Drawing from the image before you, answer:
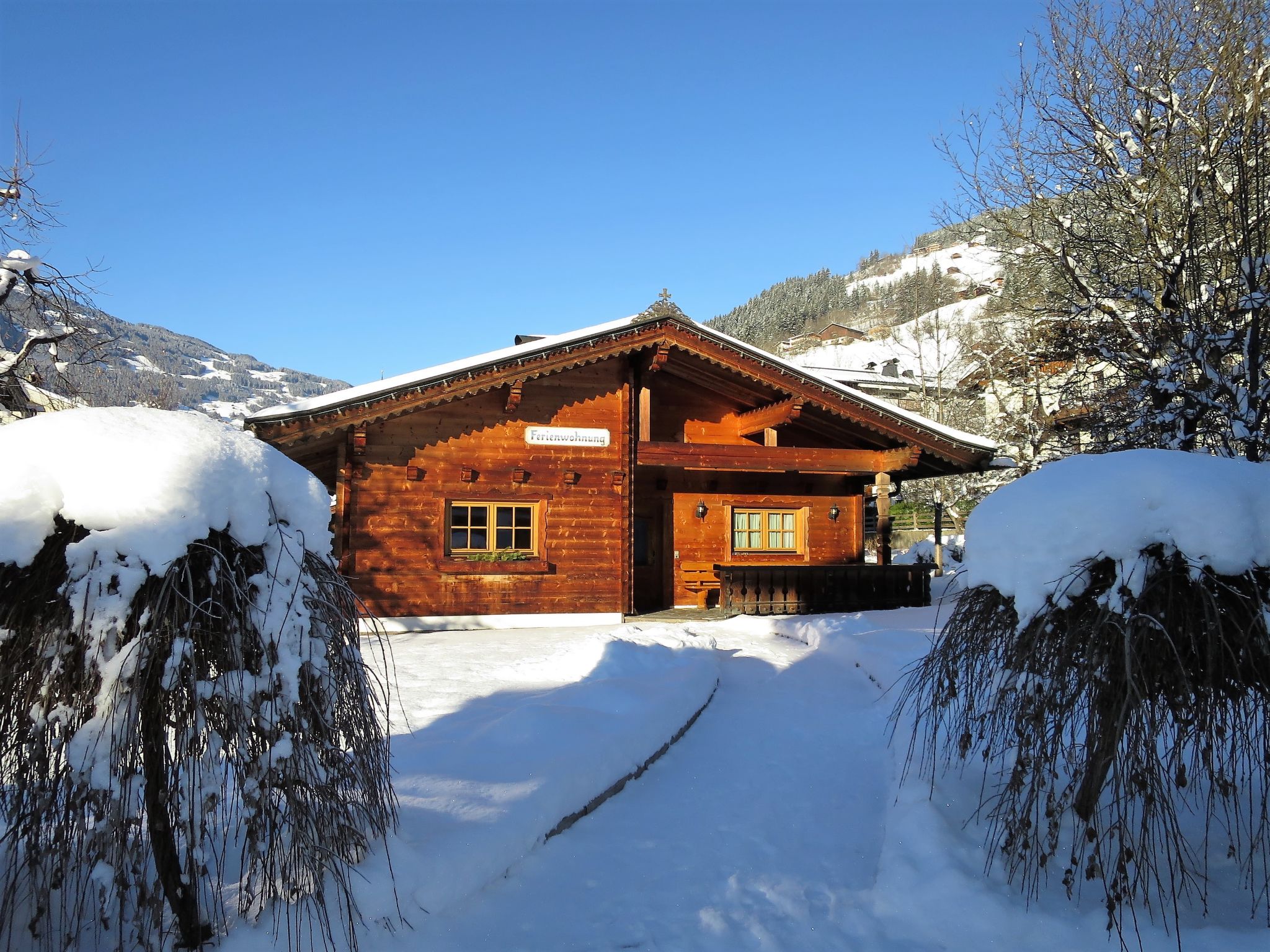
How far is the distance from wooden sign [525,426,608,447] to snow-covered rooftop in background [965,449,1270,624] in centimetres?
1020

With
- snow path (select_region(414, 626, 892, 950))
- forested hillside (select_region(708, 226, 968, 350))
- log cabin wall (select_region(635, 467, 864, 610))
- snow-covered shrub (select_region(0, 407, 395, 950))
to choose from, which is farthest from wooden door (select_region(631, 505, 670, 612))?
forested hillside (select_region(708, 226, 968, 350))

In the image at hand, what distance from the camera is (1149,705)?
323 centimetres

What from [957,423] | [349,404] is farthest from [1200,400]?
[957,423]

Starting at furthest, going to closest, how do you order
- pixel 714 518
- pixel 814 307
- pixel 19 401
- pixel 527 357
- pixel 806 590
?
1. pixel 814 307
2. pixel 714 518
3. pixel 806 590
4. pixel 527 357
5. pixel 19 401

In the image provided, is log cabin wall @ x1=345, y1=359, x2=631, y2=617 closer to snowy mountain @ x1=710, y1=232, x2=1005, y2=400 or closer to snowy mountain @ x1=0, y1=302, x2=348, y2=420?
snowy mountain @ x1=0, y1=302, x2=348, y2=420

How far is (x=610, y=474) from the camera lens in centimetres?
1387

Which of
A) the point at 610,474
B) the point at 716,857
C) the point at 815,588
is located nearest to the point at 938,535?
the point at 815,588

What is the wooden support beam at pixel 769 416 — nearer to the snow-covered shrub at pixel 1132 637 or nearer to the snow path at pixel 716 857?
the snow path at pixel 716 857

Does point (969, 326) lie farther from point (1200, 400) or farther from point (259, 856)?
point (259, 856)

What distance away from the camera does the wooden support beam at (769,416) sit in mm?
14398

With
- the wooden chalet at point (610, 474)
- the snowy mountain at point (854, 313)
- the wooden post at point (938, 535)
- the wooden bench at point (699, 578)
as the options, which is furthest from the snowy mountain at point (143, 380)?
the snowy mountain at point (854, 313)

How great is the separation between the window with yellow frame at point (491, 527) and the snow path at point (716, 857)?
6.71 m

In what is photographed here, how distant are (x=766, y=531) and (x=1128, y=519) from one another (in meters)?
12.6

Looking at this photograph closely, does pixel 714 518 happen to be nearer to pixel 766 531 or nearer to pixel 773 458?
pixel 766 531
